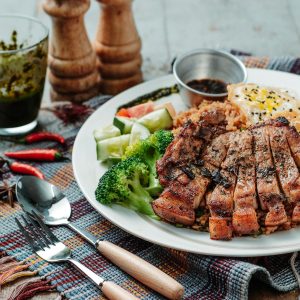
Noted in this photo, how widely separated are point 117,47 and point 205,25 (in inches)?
97.6

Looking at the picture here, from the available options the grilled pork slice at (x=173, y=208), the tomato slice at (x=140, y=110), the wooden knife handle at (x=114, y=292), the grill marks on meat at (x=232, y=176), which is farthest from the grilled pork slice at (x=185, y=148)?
the tomato slice at (x=140, y=110)

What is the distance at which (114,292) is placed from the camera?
15.1 feet

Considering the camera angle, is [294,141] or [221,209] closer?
[221,209]

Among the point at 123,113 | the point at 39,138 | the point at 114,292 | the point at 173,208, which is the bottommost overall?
the point at 39,138

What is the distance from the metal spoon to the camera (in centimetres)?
465

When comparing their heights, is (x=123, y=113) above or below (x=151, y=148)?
below

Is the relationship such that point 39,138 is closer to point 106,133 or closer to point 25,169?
point 25,169

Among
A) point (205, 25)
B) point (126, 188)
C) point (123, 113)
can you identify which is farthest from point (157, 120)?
point (205, 25)

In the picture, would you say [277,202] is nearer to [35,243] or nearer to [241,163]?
[241,163]

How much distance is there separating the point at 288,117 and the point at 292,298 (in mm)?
1913

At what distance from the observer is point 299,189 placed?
498 cm

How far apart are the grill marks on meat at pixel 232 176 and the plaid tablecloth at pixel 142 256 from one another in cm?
29

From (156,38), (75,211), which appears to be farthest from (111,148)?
(156,38)

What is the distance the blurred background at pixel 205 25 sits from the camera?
29.8 feet
